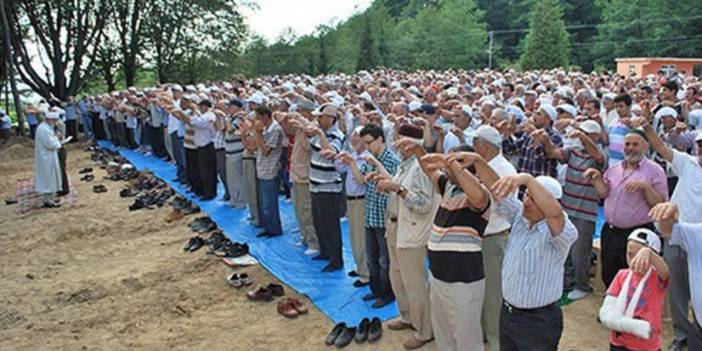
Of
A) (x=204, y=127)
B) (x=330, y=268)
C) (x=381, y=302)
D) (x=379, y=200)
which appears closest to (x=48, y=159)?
(x=204, y=127)

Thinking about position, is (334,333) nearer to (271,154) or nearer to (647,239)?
(647,239)

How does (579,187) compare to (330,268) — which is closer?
(579,187)

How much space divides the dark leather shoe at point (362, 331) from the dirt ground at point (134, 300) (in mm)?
66

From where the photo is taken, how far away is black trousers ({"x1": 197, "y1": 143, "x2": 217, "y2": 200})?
9.34 meters

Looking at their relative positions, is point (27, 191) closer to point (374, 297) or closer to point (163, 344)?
point (163, 344)

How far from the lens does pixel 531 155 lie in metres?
5.64

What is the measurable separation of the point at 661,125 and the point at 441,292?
14.9 ft

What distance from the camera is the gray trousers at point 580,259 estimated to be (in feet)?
17.5

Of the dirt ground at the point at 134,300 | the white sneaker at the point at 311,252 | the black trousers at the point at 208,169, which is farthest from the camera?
the black trousers at the point at 208,169

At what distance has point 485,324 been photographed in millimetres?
4402

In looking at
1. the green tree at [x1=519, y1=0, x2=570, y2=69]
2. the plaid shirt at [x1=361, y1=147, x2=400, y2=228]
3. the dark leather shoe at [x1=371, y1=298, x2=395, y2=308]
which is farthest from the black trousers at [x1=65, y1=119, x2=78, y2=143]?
the green tree at [x1=519, y1=0, x2=570, y2=69]

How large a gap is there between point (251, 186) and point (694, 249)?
615cm

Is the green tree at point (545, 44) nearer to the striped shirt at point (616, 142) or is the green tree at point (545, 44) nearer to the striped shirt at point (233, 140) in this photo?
the striped shirt at point (233, 140)

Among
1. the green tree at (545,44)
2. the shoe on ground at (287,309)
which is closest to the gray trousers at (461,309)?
the shoe on ground at (287,309)
